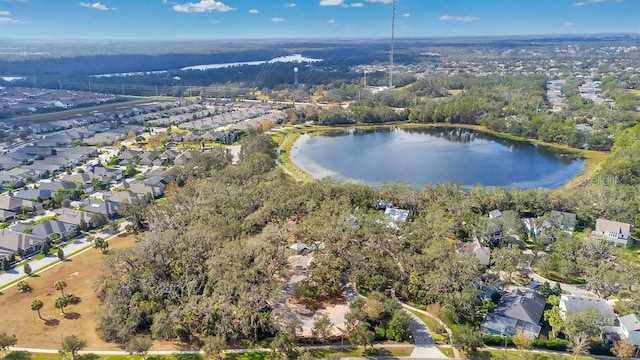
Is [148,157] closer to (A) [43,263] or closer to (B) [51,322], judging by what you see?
(A) [43,263]

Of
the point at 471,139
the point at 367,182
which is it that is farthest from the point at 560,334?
the point at 471,139

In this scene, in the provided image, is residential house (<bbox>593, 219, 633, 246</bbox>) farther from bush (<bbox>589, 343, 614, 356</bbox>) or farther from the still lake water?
the still lake water

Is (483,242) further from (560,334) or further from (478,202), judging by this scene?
(560,334)

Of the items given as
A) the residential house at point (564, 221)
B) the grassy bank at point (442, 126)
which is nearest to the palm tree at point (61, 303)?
the grassy bank at point (442, 126)

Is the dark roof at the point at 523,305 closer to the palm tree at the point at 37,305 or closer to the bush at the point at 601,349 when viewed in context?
the bush at the point at 601,349

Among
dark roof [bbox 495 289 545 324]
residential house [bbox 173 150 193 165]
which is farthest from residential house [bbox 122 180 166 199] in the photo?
dark roof [bbox 495 289 545 324]

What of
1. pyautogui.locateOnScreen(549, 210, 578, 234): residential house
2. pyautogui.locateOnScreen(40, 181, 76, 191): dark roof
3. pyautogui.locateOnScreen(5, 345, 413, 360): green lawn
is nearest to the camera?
pyautogui.locateOnScreen(5, 345, 413, 360): green lawn
